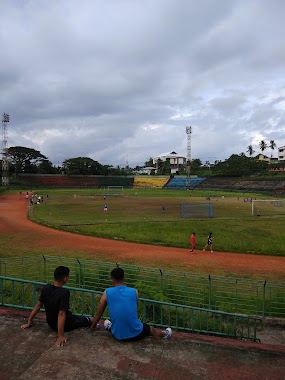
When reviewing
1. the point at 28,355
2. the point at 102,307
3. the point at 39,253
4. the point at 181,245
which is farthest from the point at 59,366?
the point at 181,245

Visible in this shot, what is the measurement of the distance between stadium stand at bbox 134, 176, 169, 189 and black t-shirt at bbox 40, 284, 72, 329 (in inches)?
4070

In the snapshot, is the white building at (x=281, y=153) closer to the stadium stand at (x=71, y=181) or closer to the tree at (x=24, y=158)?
the stadium stand at (x=71, y=181)

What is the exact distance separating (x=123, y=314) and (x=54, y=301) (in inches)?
45.7

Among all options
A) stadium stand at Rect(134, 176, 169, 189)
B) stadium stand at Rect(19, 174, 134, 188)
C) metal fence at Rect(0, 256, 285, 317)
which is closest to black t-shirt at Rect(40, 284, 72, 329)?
metal fence at Rect(0, 256, 285, 317)

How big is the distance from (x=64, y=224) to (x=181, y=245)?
464 inches

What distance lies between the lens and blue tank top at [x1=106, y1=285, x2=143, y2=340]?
4.78m

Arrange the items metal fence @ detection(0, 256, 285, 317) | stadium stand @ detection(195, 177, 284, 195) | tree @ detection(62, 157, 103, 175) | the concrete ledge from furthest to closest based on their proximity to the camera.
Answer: tree @ detection(62, 157, 103, 175)
stadium stand @ detection(195, 177, 284, 195)
metal fence @ detection(0, 256, 285, 317)
the concrete ledge

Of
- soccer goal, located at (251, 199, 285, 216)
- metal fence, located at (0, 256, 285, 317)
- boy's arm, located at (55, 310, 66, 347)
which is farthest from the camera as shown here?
soccer goal, located at (251, 199, 285, 216)

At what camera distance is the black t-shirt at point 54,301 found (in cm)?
499

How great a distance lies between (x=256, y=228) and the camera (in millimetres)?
26891

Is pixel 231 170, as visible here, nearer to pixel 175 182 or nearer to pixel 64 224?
pixel 175 182

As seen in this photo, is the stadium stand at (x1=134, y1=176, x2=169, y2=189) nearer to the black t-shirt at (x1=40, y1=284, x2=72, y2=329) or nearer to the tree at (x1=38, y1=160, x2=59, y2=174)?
the tree at (x1=38, y1=160, x2=59, y2=174)

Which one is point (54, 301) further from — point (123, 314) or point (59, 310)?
point (123, 314)

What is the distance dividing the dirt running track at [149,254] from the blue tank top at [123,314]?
38.4 feet
